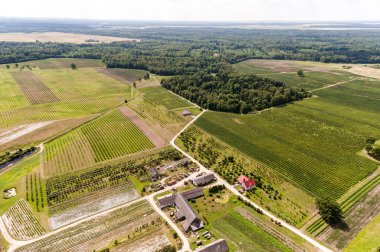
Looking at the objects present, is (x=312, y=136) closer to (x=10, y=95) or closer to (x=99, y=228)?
(x=99, y=228)

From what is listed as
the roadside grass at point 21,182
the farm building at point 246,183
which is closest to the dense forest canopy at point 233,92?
the farm building at point 246,183

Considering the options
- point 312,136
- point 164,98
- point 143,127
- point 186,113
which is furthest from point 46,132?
point 312,136

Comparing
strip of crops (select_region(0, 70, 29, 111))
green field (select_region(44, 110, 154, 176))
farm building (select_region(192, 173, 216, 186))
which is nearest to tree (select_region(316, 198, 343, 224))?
farm building (select_region(192, 173, 216, 186))

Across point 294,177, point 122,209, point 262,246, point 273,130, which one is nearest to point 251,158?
point 294,177

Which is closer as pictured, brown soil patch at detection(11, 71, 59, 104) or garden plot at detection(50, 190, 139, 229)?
garden plot at detection(50, 190, 139, 229)

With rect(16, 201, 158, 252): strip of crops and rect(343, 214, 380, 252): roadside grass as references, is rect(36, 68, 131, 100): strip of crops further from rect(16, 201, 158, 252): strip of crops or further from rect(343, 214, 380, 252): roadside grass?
rect(343, 214, 380, 252): roadside grass

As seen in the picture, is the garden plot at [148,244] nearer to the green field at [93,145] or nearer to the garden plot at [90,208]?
the garden plot at [90,208]
